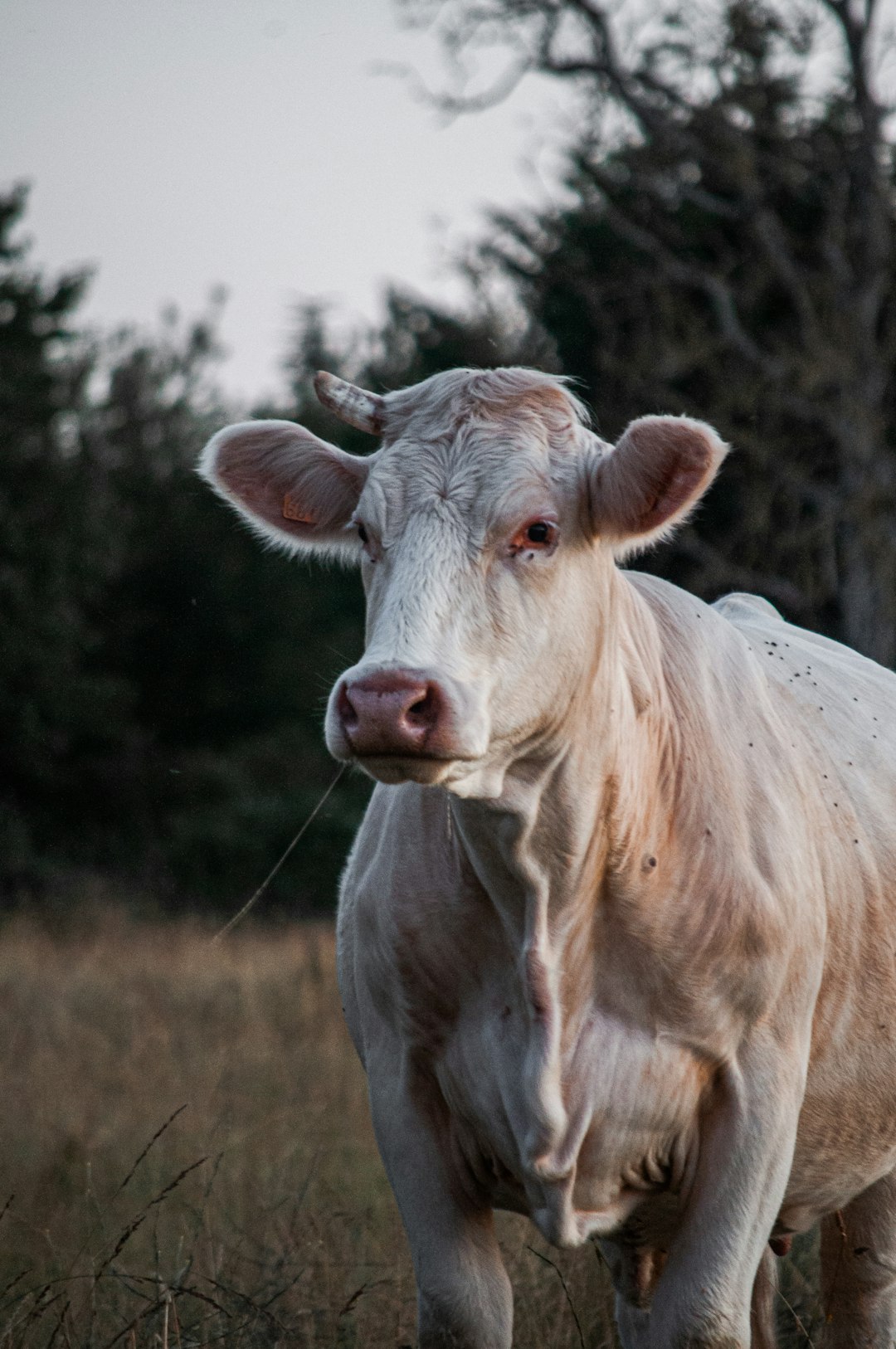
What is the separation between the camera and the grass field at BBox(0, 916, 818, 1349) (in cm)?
416

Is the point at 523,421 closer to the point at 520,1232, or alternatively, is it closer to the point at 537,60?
the point at 520,1232

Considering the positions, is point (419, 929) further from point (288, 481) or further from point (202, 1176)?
point (202, 1176)

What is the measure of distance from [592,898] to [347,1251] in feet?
7.06

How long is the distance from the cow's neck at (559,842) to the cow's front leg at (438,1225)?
0.31 m

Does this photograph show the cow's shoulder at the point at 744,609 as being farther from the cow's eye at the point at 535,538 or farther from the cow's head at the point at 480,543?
the cow's eye at the point at 535,538

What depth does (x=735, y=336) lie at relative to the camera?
16234 mm

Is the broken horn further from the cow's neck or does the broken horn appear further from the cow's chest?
the cow's chest

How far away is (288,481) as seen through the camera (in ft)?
11.7

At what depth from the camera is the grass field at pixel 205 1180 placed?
13.6 ft

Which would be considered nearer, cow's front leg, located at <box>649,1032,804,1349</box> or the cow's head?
the cow's head

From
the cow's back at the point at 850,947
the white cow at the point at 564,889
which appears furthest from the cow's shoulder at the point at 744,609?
the white cow at the point at 564,889

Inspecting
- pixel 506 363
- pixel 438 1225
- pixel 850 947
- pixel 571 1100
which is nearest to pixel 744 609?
pixel 850 947

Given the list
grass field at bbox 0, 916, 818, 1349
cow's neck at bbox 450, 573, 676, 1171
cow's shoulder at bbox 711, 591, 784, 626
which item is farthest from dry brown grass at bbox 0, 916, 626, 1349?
cow's shoulder at bbox 711, 591, 784, 626

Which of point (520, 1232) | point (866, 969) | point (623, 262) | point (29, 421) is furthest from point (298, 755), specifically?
point (866, 969)
